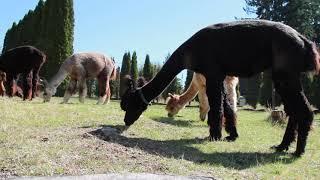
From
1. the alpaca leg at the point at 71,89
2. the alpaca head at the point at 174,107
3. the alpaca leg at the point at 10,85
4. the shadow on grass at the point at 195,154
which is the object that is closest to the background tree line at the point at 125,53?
the alpaca leg at the point at 10,85

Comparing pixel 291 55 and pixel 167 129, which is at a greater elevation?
pixel 291 55

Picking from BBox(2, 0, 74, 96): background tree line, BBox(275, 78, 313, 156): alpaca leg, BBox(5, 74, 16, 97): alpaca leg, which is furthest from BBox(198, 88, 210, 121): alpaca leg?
BBox(2, 0, 74, 96): background tree line

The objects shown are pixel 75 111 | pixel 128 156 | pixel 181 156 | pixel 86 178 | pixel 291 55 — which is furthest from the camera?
pixel 75 111

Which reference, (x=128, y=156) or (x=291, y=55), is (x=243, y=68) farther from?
(x=128, y=156)

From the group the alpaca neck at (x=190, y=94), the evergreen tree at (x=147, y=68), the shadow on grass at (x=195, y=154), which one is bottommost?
the shadow on grass at (x=195, y=154)

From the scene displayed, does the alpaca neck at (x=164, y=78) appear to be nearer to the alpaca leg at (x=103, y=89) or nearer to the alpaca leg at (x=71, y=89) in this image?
the alpaca leg at (x=71, y=89)

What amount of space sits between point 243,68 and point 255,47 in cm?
65

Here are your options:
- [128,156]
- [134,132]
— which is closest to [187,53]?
[134,132]

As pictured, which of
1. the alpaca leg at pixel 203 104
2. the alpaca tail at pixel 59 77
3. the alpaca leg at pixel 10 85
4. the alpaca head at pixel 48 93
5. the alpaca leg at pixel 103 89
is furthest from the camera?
the alpaca leg at pixel 10 85

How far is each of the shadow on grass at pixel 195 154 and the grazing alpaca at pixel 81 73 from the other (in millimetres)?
10035

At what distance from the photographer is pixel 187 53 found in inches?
469

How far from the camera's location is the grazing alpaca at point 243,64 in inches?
420

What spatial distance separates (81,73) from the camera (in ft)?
68.8

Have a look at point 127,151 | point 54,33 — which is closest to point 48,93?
point 127,151
